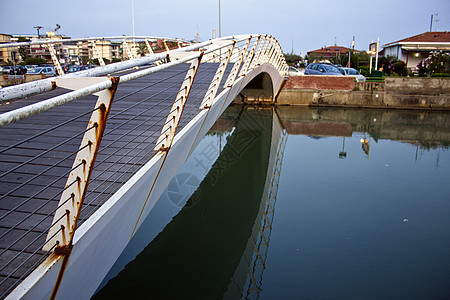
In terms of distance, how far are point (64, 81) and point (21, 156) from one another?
2.08 m

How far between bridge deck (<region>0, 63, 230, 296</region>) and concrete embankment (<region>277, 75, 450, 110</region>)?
14048 millimetres

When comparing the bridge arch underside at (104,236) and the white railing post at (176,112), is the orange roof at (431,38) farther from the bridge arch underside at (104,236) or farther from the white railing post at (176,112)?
the bridge arch underside at (104,236)

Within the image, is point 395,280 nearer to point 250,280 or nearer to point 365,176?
point 250,280

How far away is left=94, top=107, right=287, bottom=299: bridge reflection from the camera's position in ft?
14.5

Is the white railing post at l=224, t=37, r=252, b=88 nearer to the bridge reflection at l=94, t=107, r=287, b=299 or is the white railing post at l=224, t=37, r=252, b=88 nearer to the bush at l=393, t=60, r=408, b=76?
the bridge reflection at l=94, t=107, r=287, b=299

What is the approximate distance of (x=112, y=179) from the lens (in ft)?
10.5

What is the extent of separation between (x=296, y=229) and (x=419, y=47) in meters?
35.5

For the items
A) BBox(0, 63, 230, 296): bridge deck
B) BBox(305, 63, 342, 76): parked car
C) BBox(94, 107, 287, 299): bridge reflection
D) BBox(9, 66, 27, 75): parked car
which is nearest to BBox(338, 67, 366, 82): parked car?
BBox(305, 63, 342, 76): parked car

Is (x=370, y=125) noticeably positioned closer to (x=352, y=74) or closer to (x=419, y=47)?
(x=352, y=74)

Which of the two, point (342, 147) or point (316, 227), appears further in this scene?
point (342, 147)

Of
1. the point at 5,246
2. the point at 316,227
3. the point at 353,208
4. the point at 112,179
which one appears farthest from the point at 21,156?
the point at 353,208

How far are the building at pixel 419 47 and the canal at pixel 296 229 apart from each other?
27617 mm

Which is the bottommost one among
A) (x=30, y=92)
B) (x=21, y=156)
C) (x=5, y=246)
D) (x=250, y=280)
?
(x=250, y=280)

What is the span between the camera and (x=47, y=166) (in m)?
3.55
